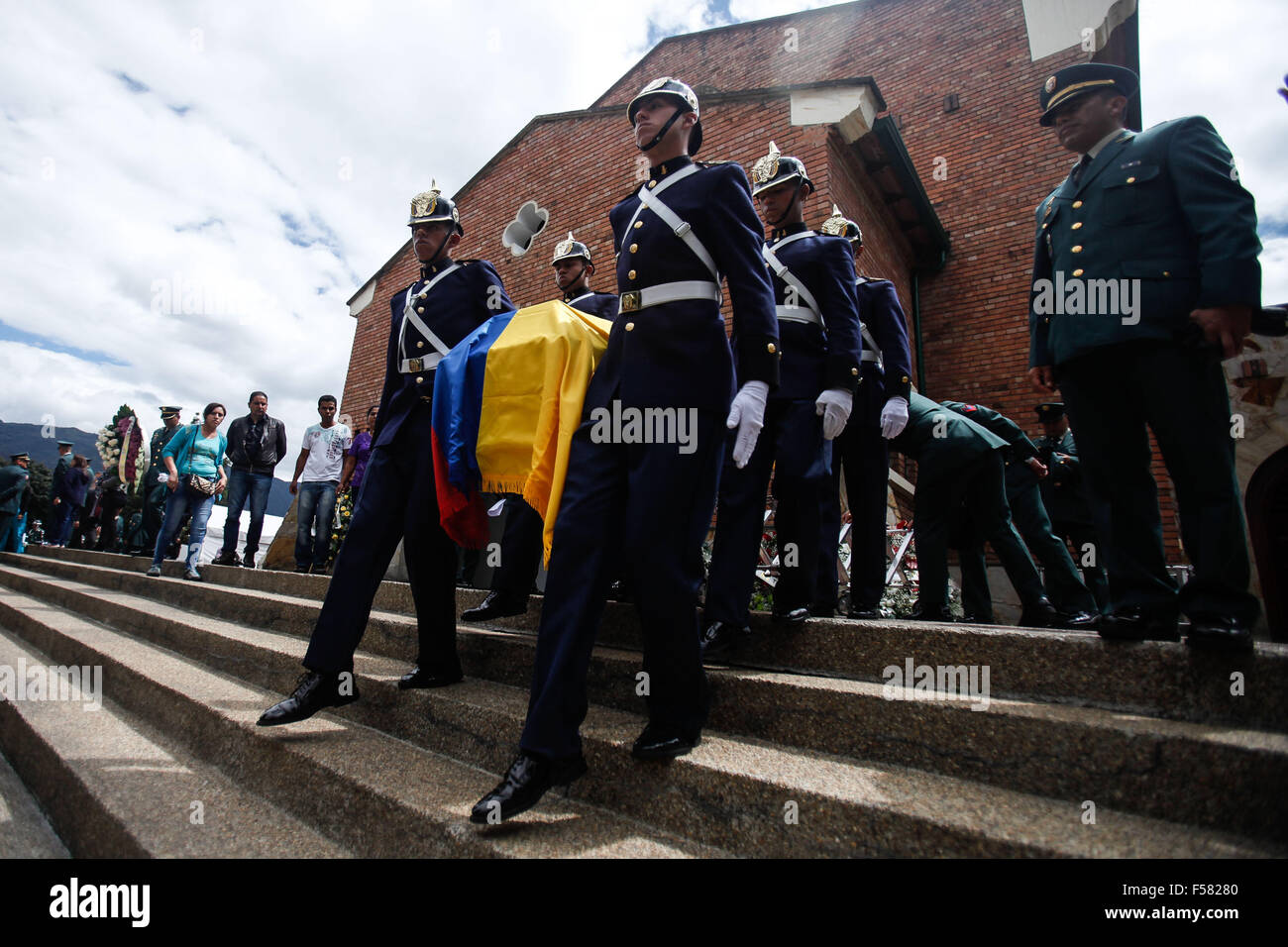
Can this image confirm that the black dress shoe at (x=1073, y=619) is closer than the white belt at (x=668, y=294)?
No

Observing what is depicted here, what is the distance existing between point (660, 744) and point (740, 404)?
112 centimetres

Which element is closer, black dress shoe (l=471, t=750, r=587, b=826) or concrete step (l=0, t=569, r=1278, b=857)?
concrete step (l=0, t=569, r=1278, b=857)

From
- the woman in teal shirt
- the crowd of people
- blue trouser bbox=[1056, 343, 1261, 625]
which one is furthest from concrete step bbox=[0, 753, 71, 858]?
the woman in teal shirt

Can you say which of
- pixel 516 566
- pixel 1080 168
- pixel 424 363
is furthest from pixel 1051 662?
pixel 424 363

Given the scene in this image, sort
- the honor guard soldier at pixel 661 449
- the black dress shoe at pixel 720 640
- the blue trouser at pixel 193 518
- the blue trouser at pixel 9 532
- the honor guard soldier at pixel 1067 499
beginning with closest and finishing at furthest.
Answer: the honor guard soldier at pixel 661 449, the black dress shoe at pixel 720 640, the honor guard soldier at pixel 1067 499, the blue trouser at pixel 193 518, the blue trouser at pixel 9 532

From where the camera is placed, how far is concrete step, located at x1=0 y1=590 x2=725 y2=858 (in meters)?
1.80

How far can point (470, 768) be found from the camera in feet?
7.86

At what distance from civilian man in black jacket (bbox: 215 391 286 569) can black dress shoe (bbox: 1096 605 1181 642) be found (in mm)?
8069

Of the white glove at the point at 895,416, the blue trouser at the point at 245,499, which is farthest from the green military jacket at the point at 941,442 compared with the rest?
the blue trouser at the point at 245,499

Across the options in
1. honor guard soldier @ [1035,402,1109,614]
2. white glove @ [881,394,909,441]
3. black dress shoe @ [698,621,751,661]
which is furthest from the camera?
honor guard soldier @ [1035,402,1109,614]

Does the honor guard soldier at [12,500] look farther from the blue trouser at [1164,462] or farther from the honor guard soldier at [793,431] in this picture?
the blue trouser at [1164,462]
